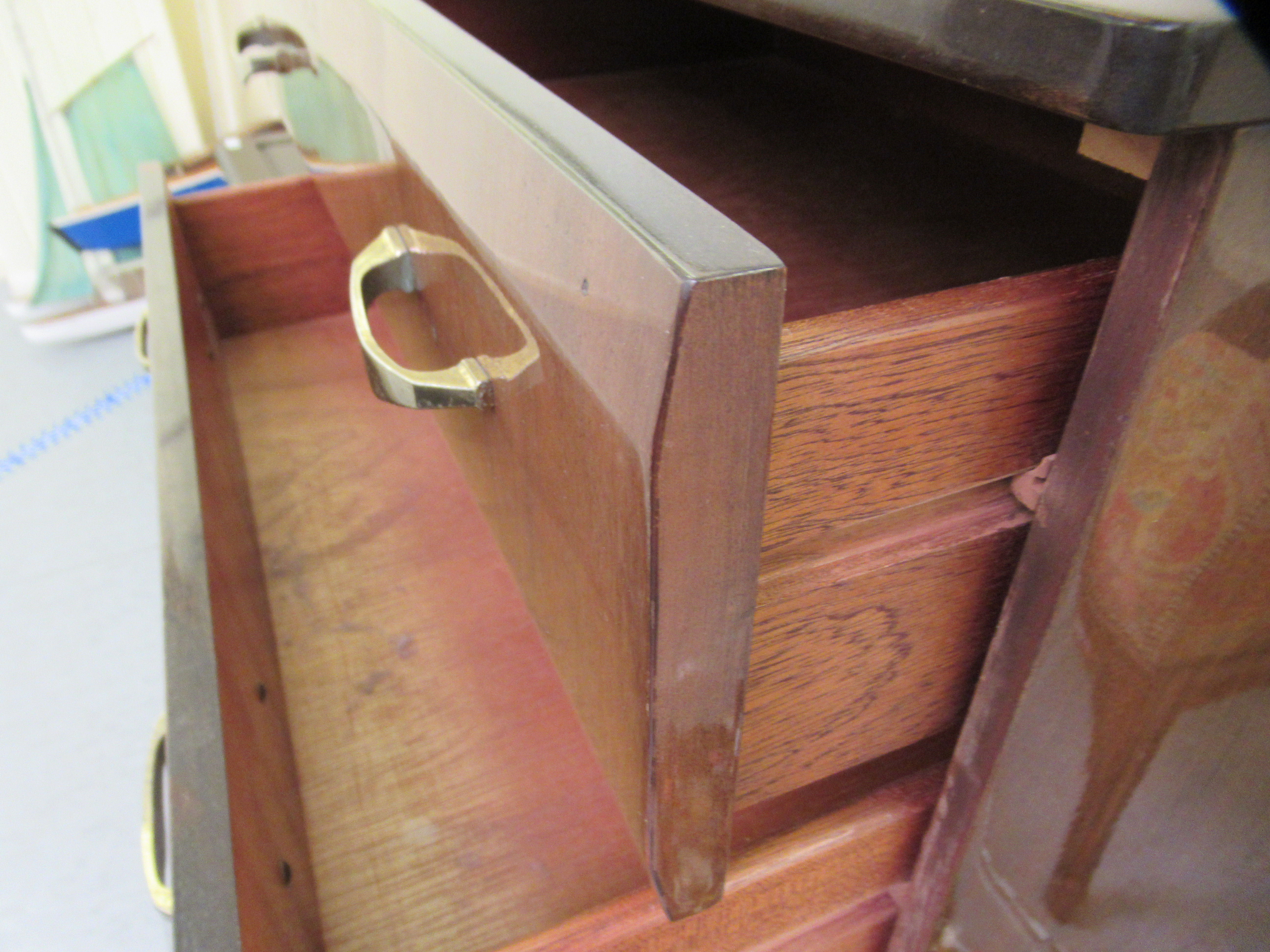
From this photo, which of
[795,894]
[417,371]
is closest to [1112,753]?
[795,894]

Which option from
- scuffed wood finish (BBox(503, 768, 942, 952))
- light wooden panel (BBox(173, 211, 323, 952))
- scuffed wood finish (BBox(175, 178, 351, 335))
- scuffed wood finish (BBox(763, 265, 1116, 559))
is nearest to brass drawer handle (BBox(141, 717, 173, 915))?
light wooden panel (BBox(173, 211, 323, 952))

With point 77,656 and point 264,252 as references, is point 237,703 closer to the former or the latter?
point 264,252

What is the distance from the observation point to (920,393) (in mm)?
220

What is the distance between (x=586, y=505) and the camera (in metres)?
0.22

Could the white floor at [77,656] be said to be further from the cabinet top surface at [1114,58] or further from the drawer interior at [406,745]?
the cabinet top surface at [1114,58]

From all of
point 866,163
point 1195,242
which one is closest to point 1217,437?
point 1195,242

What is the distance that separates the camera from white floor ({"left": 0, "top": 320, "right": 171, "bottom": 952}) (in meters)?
0.81

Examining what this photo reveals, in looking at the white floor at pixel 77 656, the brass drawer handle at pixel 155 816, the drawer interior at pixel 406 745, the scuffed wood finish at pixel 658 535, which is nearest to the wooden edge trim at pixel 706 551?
the scuffed wood finish at pixel 658 535

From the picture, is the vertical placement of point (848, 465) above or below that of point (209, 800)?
above

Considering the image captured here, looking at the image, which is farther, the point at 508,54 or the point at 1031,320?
the point at 508,54

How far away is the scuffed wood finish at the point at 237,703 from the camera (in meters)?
0.26

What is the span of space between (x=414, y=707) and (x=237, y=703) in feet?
0.50

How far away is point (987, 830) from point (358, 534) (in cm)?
45

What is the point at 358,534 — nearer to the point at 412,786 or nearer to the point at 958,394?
the point at 412,786
